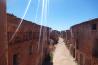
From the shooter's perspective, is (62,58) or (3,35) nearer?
(3,35)

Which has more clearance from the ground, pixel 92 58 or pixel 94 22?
pixel 94 22

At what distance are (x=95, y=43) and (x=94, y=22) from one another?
290 cm

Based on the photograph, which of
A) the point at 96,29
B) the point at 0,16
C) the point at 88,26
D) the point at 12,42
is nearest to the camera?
the point at 0,16

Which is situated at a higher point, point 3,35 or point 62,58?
point 3,35

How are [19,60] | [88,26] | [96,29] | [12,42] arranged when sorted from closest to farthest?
1. [12,42]
2. [19,60]
3. [96,29]
4. [88,26]

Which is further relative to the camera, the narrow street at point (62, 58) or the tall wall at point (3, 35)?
the narrow street at point (62, 58)

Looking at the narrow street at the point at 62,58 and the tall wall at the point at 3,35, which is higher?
the tall wall at the point at 3,35

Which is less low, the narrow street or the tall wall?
the tall wall

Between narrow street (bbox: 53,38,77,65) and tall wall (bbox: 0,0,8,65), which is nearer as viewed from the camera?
tall wall (bbox: 0,0,8,65)

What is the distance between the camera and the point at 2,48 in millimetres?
2010

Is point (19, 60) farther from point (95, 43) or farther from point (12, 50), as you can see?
point (95, 43)


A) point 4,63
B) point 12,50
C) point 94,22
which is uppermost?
point 94,22

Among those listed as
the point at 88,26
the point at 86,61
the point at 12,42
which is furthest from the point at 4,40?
the point at 86,61

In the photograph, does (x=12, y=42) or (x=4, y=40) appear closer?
(x=4, y=40)
